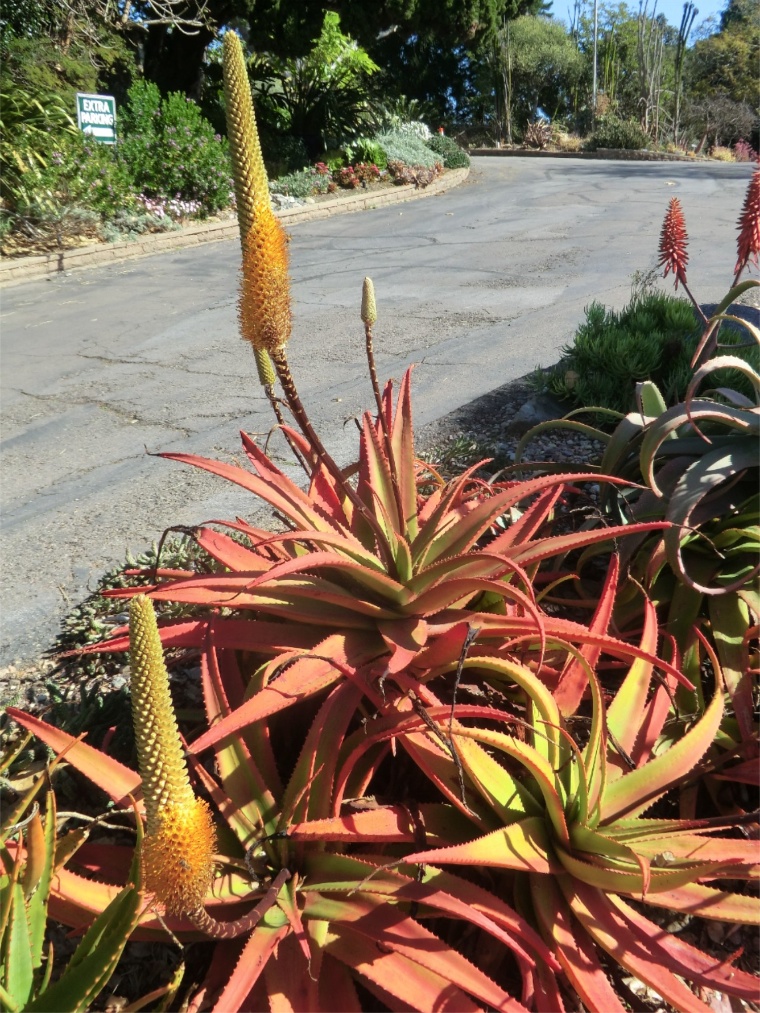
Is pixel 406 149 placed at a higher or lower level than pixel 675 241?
higher

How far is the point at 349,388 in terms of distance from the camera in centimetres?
560

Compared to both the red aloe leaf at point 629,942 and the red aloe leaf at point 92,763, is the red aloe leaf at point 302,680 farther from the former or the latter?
the red aloe leaf at point 629,942

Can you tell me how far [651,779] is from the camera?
183cm

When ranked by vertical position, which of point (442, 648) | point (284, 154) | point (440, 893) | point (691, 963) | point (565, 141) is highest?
point (565, 141)

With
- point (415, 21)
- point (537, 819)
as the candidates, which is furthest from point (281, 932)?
point (415, 21)

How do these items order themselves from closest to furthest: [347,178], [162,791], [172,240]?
[162,791], [172,240], [347,178]

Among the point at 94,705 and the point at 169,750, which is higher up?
the point at 169,750

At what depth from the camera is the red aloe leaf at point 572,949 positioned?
4.91ft

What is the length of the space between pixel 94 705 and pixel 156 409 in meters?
3.43

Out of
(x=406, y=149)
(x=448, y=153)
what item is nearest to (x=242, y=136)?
(x=406, y=149)

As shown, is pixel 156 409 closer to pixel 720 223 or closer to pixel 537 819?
pixel 537 819

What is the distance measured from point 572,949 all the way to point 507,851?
22 centimetres

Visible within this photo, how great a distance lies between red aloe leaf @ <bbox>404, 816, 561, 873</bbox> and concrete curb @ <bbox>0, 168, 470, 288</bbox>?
10342mm

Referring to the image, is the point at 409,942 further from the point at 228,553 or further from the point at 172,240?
the point at 172,240
